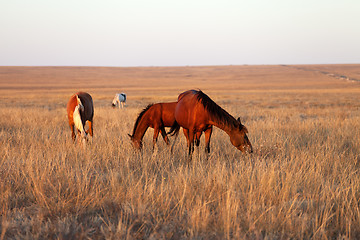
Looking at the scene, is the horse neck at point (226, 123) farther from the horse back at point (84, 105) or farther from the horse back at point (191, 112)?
the horse back at point (84, 105)

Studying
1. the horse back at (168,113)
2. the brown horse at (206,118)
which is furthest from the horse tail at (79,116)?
the brown horse at (206,118)

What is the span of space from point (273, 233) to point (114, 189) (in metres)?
1.93

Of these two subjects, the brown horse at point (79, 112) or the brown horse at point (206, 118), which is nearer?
the brown horse at point (206, 118)

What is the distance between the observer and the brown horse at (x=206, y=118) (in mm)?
5199

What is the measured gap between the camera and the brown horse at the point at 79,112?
20.4 feet

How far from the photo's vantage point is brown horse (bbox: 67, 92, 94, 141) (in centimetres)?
622

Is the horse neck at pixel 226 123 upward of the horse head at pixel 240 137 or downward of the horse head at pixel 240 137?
upward

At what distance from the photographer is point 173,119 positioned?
254 inches

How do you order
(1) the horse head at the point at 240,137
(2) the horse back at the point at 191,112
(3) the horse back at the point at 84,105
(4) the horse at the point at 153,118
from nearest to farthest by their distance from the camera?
(1) the horse head at the point at 240,137 < (2) the horse back at the point at 191,112 < (4) the horse at the point at 153,118 < (3) the horse back at the point at 84,105

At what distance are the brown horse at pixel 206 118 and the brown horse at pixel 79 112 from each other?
2099 mm

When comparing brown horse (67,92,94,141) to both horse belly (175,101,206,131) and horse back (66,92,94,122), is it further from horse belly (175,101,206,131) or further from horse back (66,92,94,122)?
horse belly (175,101,206,131)

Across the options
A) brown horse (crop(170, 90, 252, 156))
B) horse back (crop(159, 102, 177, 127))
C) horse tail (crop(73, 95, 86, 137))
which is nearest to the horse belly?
brown horse (crop(170, 90, 252, 156))

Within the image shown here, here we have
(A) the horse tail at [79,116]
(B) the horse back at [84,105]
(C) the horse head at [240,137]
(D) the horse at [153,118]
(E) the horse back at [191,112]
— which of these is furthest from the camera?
(B) the horse back at [84,105]

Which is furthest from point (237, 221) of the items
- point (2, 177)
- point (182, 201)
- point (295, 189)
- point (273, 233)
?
point (2, 177)
